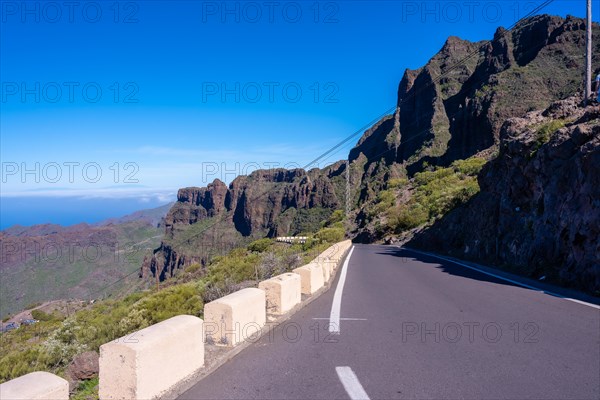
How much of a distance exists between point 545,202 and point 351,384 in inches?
509

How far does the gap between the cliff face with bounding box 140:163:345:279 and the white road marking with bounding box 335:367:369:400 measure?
10620cm

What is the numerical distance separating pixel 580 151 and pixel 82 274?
140160 millimetres

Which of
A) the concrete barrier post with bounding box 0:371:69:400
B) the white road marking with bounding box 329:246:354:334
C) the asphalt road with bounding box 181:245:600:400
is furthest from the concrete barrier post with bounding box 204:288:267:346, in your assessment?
the concrete barrier post with bounding box 0:371:69:400

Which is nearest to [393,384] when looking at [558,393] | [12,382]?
[558,393]

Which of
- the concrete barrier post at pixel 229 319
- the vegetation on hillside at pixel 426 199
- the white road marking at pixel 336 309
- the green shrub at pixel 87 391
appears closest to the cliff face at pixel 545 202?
the white road marking at pixel 336 309

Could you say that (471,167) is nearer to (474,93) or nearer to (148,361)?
(474,93)

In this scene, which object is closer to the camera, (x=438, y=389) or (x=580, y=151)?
(x=438, y=389)

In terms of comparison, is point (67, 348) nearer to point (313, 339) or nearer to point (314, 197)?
point (313, 339)

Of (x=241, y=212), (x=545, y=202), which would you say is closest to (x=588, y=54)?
(x=545, y=202)

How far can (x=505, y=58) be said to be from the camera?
93.8 m

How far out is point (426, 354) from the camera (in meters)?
5.54

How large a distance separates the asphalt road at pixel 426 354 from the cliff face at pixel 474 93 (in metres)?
49.3

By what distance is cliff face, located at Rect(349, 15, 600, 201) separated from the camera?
73.9 metres

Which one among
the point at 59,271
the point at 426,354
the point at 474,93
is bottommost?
the point at 59,271
